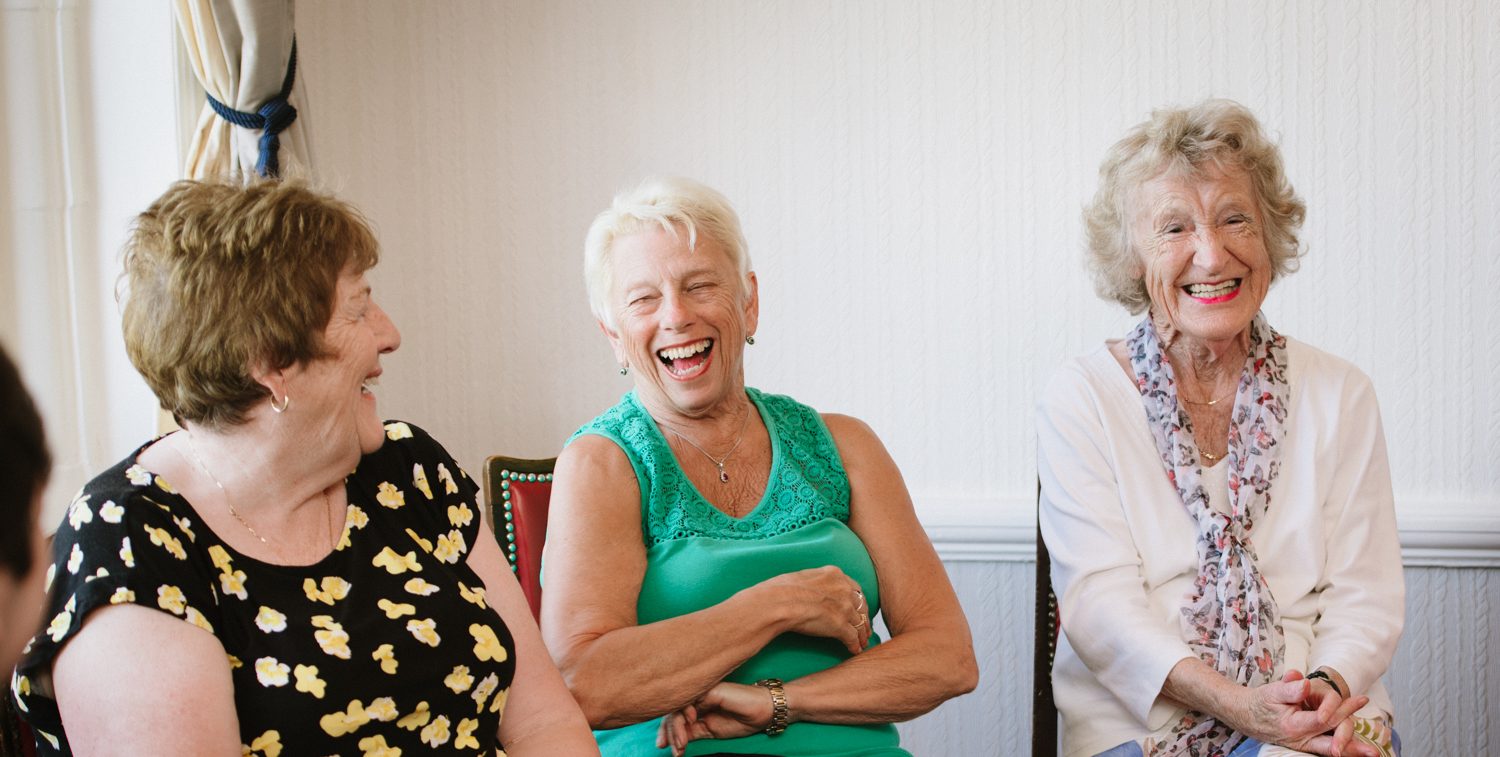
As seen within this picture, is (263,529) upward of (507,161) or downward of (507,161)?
downward

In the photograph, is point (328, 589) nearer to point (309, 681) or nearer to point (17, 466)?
point (309, 681)

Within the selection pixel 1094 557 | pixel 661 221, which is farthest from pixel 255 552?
pixel 1094 557

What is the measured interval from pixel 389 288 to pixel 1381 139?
6.82 ft

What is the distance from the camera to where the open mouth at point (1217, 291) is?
2.10 metres

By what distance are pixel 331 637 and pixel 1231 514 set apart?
1332 millimetres

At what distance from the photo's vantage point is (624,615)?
1796mm

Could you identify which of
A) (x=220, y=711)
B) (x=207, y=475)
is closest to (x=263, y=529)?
(x=207, y=475)

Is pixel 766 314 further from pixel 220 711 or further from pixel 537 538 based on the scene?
pixel 220 711

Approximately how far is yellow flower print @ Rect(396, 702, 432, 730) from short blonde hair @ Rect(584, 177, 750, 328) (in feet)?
2.30

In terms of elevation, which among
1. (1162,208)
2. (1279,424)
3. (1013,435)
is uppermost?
(1162,208)

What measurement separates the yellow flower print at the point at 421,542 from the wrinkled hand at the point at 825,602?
0.44 metres

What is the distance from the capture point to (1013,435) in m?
2.78

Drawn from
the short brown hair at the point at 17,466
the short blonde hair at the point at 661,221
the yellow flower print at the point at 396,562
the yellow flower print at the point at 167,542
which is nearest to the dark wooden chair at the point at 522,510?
the short blonde hair at the point at 661,221

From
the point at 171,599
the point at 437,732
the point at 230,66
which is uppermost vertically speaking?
the point at 230,66
